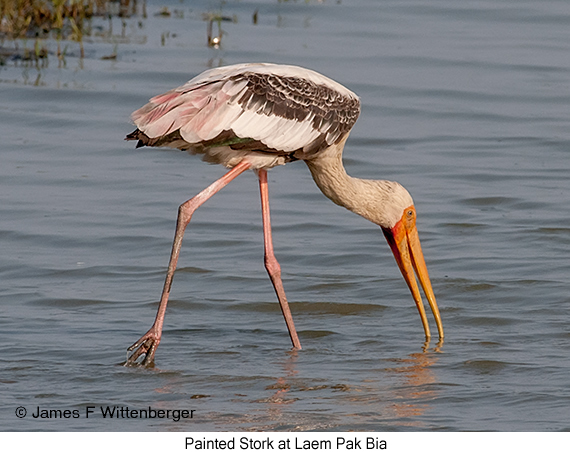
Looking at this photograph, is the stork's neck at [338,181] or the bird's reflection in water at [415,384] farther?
the stork's neck at [338,181]

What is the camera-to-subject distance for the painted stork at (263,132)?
6.36m

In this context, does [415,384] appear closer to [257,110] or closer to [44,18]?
[257,110]

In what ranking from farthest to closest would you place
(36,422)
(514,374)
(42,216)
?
(42,216), (514,374), (36,422)

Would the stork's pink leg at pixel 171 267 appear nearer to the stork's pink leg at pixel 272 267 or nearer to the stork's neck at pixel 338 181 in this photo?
the stork's pink leg at pixel 272 267

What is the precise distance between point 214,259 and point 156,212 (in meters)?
1.22

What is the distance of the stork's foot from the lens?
646 cm

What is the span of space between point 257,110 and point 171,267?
1003 mm

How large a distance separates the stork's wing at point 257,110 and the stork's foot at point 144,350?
3.57ft

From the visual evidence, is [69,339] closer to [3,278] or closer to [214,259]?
[3,278]

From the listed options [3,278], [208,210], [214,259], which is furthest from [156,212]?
[3,278]

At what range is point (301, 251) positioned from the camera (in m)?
8.96


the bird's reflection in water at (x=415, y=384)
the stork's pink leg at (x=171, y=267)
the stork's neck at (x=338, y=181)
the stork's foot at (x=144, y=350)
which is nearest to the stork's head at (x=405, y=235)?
the stork's neck at (x=338, y=181)

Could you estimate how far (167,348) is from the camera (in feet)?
22.5

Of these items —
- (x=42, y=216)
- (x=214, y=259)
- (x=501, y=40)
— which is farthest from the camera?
(x=501, y=40)
